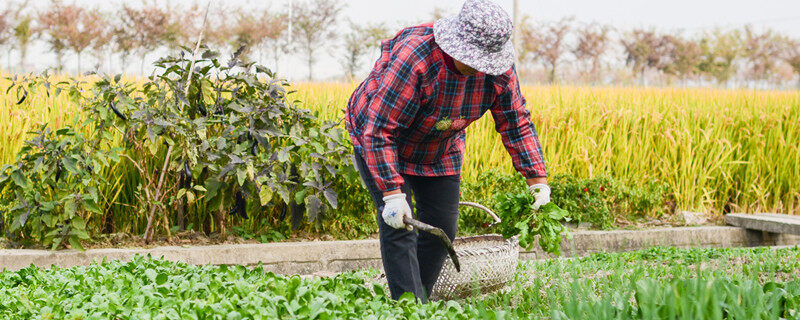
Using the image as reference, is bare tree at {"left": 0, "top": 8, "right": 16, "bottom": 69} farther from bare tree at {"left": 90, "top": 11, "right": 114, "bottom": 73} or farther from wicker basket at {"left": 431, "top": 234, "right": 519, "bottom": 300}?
wicker basket at {"left": 431, "top": 234, "right": 519, "bottom": 300}

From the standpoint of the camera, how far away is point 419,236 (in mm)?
3139

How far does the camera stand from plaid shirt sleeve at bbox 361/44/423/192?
8.11 ft

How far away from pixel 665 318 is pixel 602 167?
4.06 meters

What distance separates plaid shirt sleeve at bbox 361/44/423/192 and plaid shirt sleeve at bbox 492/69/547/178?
444 mm

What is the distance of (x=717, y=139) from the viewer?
6188 mm

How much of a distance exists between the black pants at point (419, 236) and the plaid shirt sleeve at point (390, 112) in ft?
0.83

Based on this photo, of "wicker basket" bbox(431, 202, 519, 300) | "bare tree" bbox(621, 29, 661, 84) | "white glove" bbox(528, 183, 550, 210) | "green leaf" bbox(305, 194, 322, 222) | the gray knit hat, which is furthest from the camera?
"bare tree" bbox(621, 29, 661, 84)

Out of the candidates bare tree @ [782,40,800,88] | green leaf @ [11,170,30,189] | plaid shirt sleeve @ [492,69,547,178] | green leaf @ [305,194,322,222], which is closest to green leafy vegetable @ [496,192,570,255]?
plaid shirt sleeve @ [492,69,547,178]

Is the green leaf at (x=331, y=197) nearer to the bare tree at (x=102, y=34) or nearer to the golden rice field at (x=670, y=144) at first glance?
the golden rice field at (x=670, y=144)

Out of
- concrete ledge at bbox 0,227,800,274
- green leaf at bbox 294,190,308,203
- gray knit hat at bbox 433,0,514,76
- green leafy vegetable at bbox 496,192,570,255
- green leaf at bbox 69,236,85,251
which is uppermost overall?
gray knit hat at bbox 433,0,514,76

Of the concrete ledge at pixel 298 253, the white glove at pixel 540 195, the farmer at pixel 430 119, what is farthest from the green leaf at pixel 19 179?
the white glove at pixel 540 195

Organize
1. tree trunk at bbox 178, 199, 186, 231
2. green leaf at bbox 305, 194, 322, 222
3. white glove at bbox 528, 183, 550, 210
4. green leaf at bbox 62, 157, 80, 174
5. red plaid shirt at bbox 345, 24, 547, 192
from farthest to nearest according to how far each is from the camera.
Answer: tree trunk at bbox 178, 199, 186, 231, green leaf at bbox 305, 194, 322, 222, green leaf at bbox 62, 157, 80, 174, white glove at bbox 528, 183, 550, 210, red plaid shirt at bbox 345, 24, 547, 192

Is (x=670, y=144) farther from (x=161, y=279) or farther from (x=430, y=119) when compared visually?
(x=161, y=279)

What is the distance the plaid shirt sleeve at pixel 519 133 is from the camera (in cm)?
281
